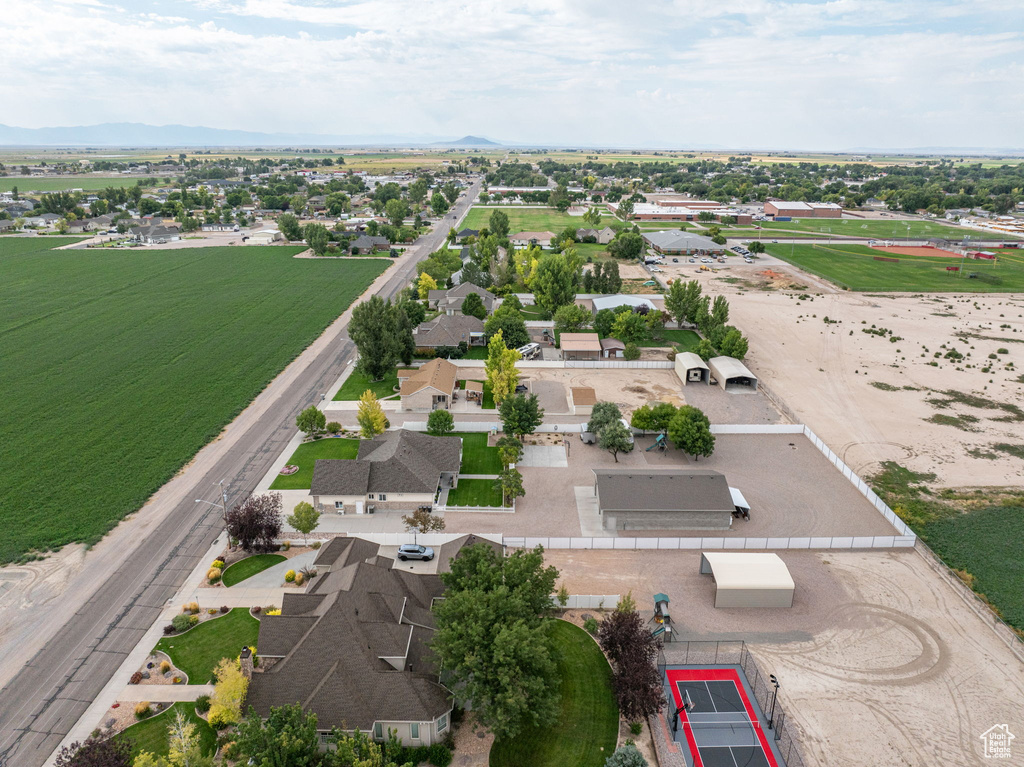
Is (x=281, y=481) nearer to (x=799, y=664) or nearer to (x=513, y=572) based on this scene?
(x=513, y=572)

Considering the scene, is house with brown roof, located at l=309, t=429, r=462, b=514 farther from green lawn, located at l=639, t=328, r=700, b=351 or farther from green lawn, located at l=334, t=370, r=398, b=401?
green lawn, located at l=639, t=328, r=700, b=351

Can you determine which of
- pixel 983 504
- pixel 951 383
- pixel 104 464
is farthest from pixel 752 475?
pixel 104 464

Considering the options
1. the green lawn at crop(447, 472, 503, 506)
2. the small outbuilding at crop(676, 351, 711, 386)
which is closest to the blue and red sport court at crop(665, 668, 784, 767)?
the green lawn at crop(447, 472, 503, 506)

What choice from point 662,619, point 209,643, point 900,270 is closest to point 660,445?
point 662,619

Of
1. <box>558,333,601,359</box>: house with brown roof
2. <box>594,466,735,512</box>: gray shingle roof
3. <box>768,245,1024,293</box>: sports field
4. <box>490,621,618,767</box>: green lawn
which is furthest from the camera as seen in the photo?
<box>768,245,1024,293</box>: sports field

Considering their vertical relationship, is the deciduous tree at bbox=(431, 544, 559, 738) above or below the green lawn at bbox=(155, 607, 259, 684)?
above

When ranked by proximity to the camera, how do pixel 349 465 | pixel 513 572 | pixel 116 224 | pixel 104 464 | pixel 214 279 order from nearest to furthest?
pixel 513 572, pixel 349 465, pixel 104 464, pixel 214 279, pixel 116 224

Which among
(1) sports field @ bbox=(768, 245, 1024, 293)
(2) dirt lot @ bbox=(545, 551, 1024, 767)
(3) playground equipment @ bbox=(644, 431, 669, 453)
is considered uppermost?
(1) sports field @ bbox=(768, 245, 1024, 293)
